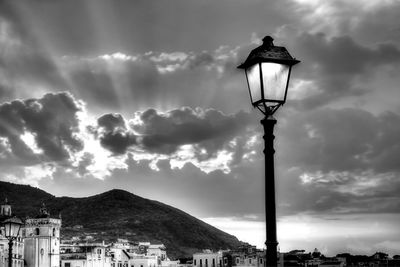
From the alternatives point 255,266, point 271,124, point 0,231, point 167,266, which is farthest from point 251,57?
point 167,266

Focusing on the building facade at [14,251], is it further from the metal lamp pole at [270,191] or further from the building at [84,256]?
the metal lamp pole at [270,191]

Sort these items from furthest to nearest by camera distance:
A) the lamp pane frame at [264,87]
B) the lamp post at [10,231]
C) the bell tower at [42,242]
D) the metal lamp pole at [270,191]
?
1. the bell tower at [42,242]
2. the lamp post at [10,231]
3. the metal lamp pole at [270,191]
4. the lamp pane frame at [264,87]

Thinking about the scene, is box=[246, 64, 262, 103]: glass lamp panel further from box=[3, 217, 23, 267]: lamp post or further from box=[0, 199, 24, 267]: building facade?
box=[0, 199, 24, 267]: building facade

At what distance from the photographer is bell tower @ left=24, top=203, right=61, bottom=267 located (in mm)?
107312

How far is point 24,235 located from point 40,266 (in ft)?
24.9

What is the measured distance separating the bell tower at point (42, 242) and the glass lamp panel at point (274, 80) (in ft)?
336

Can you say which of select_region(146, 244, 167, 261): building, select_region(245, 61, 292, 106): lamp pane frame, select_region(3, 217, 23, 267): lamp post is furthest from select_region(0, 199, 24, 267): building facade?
select_region(245, 61, 292, 106): lamp pane frame

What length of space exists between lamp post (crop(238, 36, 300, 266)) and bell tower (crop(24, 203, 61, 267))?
10180 cm

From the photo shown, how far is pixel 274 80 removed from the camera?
9.40 m

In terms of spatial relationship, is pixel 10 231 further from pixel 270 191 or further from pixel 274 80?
pixel 274 80

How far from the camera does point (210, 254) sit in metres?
145

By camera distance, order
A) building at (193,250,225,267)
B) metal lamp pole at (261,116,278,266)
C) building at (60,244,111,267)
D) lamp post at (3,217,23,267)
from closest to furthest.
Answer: metal lamp pole at (261,116,278,266)
lamp post at (3,217,23,267)
building at (60,244,111,267)
building at (193,250,225,267)

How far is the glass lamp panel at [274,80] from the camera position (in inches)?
370

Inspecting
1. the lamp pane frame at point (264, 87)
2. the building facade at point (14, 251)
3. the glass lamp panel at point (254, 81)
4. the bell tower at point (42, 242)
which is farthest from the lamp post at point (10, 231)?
the bell tower at point (42, 242)
